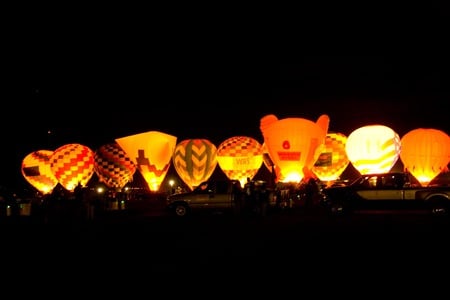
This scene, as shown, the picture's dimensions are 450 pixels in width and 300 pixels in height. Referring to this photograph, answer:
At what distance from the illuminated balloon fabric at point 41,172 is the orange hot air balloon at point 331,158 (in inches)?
722

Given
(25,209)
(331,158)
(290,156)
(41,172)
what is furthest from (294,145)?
(41,172)

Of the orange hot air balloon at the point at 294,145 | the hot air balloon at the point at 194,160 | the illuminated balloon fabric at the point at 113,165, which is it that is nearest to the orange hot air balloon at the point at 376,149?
the orange hot air balloon at the point at 294,145

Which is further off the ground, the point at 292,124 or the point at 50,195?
the point at 292,124

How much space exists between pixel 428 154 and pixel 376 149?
14.2 feet

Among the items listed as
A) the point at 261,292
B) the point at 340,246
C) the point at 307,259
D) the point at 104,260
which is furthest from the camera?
the point at 340,246

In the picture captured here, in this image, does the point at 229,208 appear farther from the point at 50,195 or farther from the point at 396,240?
the point at 396,240

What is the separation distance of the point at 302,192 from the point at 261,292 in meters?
21.1

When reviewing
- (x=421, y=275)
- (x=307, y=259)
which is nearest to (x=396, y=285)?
(x=421, y=275)

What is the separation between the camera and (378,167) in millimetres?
32469

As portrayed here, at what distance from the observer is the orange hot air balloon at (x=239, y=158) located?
125ft

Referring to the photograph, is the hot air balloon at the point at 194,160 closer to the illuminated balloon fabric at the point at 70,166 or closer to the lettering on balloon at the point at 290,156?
the lettering on balloon at the point at 290,156

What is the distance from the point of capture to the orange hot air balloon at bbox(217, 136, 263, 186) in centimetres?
3825

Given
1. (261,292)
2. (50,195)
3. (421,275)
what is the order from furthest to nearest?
(50,195)
(421,275)
(261,292)

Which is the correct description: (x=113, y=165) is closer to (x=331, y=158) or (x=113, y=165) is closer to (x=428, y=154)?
(x=331, y=158)
